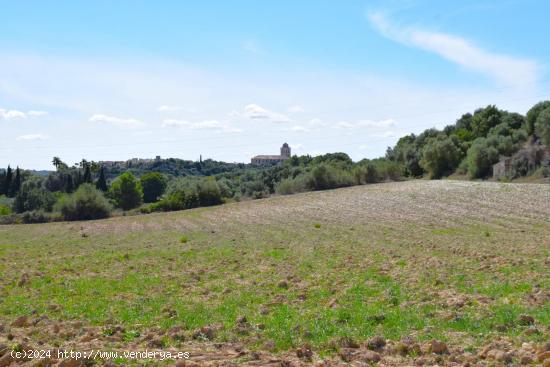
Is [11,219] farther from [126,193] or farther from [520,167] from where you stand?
[520,167]

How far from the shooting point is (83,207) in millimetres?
69250

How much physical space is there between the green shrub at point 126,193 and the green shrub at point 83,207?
22.8 meters

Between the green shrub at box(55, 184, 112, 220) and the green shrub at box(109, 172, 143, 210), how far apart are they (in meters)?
22.8

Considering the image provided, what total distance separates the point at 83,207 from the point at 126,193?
26.1 meters

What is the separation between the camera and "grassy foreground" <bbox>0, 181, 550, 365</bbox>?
8.70 metres

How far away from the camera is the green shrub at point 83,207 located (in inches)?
2721

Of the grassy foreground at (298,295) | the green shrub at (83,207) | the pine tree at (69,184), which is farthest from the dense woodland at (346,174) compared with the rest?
the grassy foreground at (298,295)

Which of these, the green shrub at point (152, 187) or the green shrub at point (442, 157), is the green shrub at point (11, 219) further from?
the green shrub at point (442, 157)

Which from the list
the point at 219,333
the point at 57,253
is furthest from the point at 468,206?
the point at 219,333

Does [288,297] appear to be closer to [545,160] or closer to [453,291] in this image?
[453,291]

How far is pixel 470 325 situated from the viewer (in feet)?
30.7

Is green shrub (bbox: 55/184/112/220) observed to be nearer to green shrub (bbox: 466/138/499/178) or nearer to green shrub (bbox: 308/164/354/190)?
green shrub (bbox: 308/164/354/190)

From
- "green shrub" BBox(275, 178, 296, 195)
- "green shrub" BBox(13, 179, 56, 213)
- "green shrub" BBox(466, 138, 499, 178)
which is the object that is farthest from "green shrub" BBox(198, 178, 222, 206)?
"green shrub" BBox(466, 138, 499, 178)

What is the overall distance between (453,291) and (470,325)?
3096 millimetres
